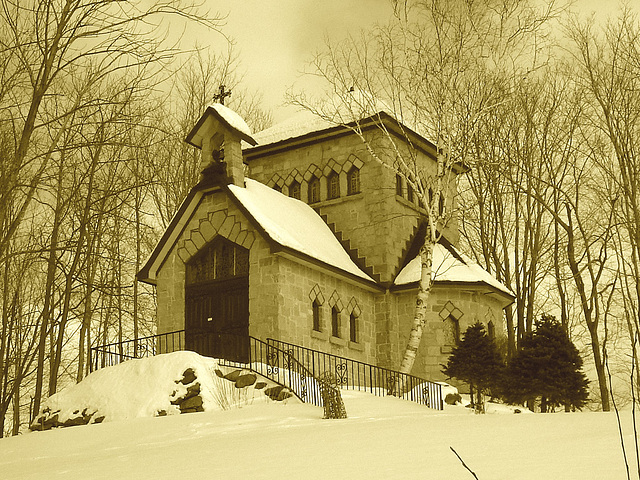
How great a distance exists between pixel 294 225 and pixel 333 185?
3940 mm

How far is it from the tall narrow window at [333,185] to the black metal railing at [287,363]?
5815 millimetres

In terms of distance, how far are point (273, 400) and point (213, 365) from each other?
6.14 feet

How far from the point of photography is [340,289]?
22875 millimetres

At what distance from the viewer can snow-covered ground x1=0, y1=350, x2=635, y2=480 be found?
27.1ft

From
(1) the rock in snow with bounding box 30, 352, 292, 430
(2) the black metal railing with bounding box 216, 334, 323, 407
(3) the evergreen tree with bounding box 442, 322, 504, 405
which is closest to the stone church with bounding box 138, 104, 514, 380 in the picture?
(2) the black metal railing with bounding box 216, 334, 323, 407

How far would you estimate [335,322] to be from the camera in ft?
74.2

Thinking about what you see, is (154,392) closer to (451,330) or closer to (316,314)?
(316,314)

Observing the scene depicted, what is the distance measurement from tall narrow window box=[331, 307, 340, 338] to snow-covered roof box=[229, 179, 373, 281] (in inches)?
44.9

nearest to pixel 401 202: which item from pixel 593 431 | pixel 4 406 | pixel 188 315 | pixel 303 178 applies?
pixel 303 178

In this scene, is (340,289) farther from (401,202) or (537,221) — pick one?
(537,221)

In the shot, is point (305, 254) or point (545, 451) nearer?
point (545, 451)

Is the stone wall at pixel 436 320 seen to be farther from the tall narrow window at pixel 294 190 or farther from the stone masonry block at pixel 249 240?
the stone masonry block at pixel 249 240

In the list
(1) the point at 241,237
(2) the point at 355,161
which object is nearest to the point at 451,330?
(2) the point at 355,161

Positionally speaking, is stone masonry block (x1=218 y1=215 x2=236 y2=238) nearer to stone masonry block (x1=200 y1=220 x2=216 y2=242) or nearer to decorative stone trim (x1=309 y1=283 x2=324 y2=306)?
stone masonry block (x1=200 y1=220 x2=216 y2=242)
